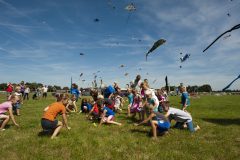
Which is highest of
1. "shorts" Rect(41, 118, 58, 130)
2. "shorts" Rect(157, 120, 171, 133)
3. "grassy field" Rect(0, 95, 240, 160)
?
"shorts" Rect(41, 118, 58, 130)

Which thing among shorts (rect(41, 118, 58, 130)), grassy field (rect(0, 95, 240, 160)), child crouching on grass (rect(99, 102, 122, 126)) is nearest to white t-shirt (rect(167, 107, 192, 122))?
grassy field (rect(0, 95, 240, 160))

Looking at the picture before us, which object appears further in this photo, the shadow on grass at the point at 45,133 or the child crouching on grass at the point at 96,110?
the child crouching on grass at the point at 96,110

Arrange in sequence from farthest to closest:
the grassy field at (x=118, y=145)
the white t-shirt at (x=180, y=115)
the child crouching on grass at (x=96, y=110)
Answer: the child crouching on grass at (x=96, y=110) → the white t-shirt at (x=180, y=115) → the grassy field at (x=118, y=145)

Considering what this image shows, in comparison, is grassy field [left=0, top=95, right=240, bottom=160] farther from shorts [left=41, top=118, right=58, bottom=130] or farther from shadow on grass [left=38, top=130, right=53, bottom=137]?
shorts [left=41, top=118, right=58, bottom=130]

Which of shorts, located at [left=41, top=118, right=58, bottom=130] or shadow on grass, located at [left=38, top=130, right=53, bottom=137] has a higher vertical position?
shorts, located at [left=41, top=118, right=58, bottom=130]

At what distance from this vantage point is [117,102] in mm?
18844

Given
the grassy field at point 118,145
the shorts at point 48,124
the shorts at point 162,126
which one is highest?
the shorts at point 48,124

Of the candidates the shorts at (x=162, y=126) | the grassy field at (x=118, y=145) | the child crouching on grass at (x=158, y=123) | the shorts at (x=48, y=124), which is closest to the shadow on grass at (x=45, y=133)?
the grassy field at (x=118, y=145)

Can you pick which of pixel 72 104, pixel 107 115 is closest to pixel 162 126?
pixel 107 115

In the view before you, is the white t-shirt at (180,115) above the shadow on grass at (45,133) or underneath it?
above

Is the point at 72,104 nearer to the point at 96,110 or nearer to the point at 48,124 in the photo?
the point at 96,110

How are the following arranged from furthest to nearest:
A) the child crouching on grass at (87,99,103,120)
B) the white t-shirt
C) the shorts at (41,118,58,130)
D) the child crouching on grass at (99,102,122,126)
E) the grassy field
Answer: the child crouching on grass at (87,99,103,120) → the child crouching on grass at (99,102,122,126) → the white t-shirt → the shorts at (41,118,58,130) → the grassy field

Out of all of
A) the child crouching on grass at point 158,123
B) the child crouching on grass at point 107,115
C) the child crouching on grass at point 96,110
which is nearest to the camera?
the child crouching on grass at point 158,123

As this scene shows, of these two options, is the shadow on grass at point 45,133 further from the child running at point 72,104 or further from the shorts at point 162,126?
the child running at point 72,104
